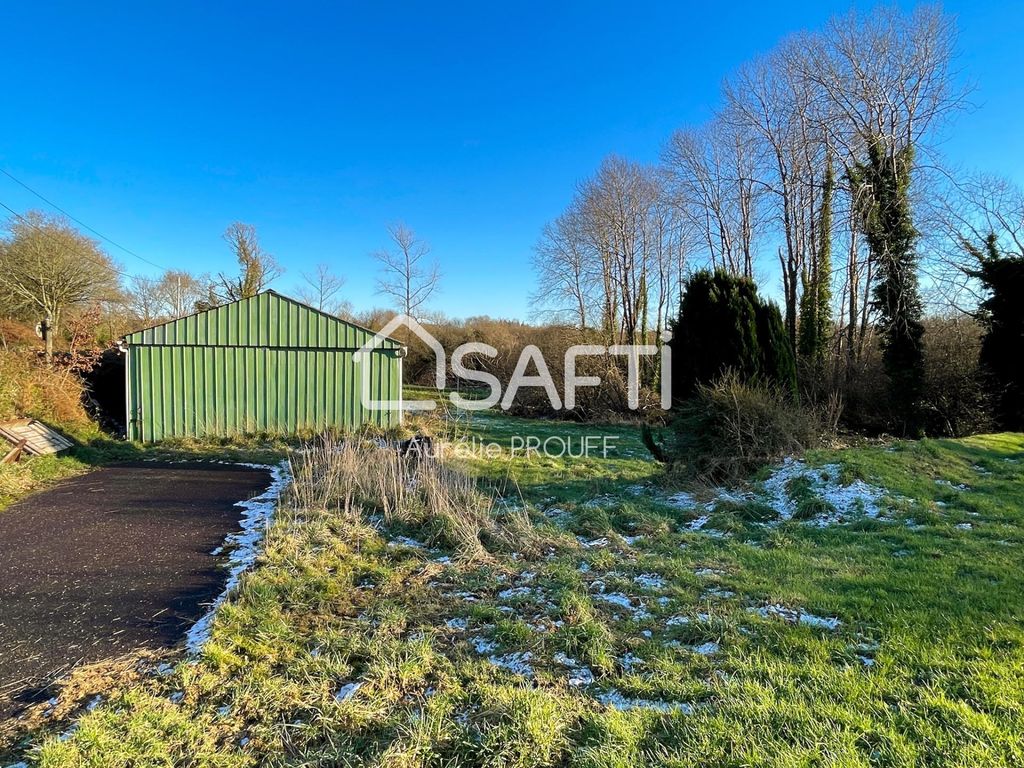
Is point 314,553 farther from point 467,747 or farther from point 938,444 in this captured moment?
point 938,444

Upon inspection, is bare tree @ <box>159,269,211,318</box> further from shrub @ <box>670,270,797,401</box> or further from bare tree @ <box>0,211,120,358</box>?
shrub @ <box>670,270,797,401</box>

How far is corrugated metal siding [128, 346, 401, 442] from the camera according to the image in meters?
12.1

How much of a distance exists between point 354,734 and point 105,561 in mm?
3858

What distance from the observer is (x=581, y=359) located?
1931cm

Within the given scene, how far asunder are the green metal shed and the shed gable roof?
0.03m

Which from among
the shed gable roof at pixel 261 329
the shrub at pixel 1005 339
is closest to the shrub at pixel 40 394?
the shed gable roof at pixel 261 329

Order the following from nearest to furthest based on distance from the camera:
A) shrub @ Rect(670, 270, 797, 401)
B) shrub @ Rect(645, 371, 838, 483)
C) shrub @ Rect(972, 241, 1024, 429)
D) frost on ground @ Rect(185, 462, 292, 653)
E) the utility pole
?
frost on ground @ Rect(185, 462, 292, 653) → shrub @ Rect(645, 371, 838, 483) → shrub @ Rect(670, 270, 797, 401) → the utility pole → shrub @ Rect(972, 241, 1024, 429)

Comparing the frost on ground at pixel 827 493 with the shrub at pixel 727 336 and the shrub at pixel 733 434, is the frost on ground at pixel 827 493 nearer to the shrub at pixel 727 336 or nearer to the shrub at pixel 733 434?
the shrub at pixel 733 434

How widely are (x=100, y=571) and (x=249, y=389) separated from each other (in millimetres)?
8993

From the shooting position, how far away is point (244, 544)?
507cm

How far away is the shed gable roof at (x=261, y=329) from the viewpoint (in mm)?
12242

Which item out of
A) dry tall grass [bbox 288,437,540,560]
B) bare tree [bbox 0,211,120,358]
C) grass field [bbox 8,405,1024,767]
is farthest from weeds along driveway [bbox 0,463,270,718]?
bare tree [bbox 0,211,120,358]

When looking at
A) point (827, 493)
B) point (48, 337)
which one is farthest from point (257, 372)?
point (827, 493)

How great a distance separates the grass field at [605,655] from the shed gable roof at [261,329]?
845cm
